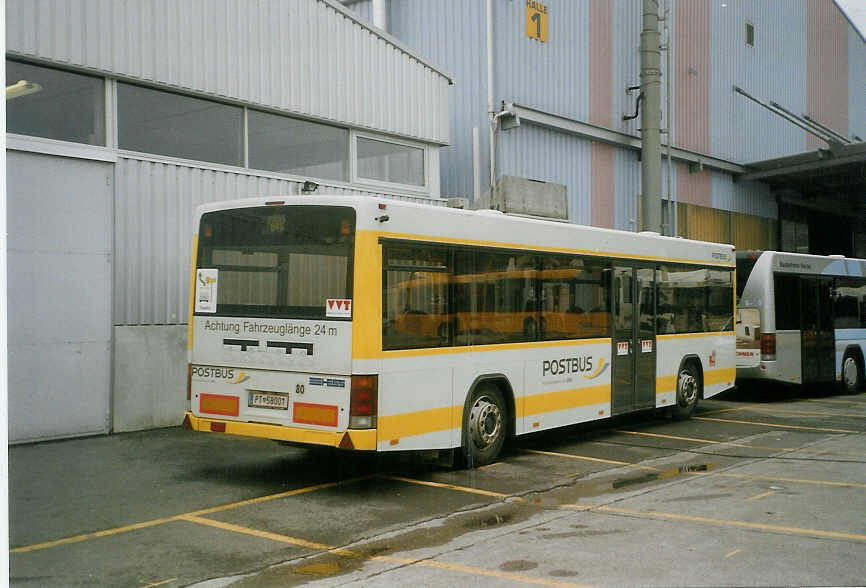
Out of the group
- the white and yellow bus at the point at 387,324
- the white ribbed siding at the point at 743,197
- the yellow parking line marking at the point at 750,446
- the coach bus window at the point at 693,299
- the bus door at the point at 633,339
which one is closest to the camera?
the white and yellow bus at the point at 387,324

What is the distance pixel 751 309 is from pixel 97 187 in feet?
38.9

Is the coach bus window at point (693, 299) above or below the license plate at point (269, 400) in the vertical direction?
above

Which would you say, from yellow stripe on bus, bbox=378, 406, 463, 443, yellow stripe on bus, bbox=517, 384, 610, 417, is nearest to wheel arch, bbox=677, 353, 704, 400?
yellow stripe on bus, bbox=517, 384, 610, 417

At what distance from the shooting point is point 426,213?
29.8 feet

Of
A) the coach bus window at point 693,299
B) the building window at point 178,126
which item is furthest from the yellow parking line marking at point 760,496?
the building window at point 178,126

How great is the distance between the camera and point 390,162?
16.5m

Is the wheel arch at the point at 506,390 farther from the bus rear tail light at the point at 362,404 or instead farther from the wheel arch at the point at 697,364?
the wheel arch at the point at 697,364

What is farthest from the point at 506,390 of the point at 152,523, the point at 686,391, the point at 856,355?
the point at 856,355

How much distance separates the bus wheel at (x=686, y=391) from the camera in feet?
45.4

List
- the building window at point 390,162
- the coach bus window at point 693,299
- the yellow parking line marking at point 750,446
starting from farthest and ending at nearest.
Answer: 1. the building window at point 390,162
2. the coach bus window at point 693,299
3. the yellow parking line marking at point 750,446

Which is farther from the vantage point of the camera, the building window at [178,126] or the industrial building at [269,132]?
the building window at [178,126]

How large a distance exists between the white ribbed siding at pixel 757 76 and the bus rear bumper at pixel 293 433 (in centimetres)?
2110

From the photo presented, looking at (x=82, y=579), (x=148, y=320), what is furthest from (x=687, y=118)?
(x=82, y=579)

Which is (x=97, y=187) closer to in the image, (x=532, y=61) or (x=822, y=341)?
(x=532, y=61)
